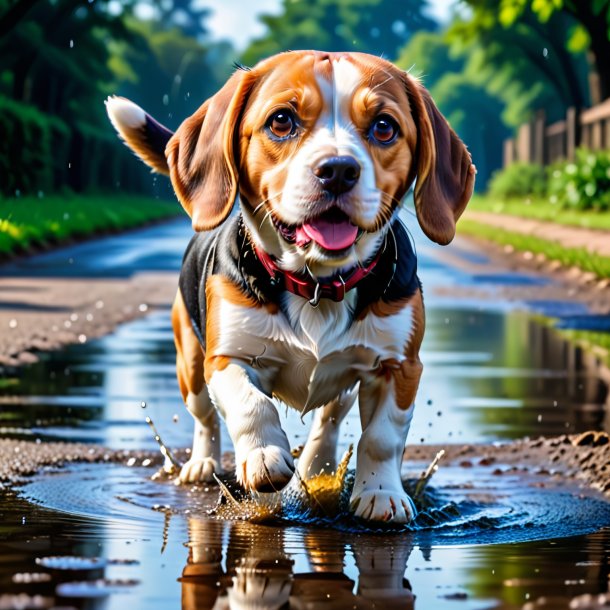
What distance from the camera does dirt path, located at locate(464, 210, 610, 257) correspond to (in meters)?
20.4

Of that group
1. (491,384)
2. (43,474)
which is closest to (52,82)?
(491,384)

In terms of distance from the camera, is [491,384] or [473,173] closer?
[473,173]

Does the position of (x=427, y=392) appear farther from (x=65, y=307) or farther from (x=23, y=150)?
(x=23, y=150)

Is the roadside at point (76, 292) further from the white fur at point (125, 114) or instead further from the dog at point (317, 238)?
the dog at point (317, 238)

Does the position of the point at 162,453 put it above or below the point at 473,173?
below

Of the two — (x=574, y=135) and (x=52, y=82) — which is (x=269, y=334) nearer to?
(x=574, y=135)

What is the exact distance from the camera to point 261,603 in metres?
4.32

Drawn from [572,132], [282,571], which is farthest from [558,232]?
[282,571]

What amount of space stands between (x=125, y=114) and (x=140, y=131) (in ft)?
0.34

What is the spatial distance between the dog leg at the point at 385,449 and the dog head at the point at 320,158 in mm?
510

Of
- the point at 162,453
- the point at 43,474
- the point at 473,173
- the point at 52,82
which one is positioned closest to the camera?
the point at 473,173

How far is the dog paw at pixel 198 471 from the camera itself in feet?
22.7

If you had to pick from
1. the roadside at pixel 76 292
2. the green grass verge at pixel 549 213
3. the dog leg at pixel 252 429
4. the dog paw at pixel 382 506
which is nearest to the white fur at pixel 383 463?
the dog paw at pixel 382 506

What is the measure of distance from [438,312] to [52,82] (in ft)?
107
